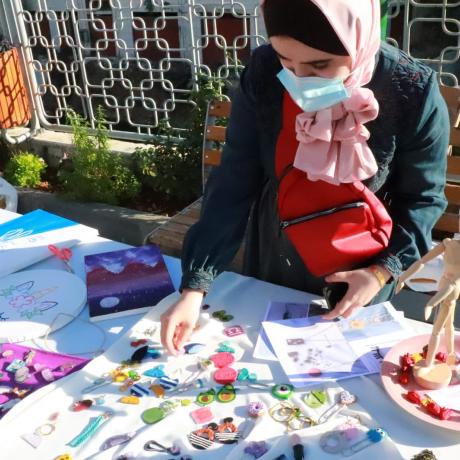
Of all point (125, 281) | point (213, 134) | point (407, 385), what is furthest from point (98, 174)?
point (407, 385)

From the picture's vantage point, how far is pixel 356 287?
1170mm

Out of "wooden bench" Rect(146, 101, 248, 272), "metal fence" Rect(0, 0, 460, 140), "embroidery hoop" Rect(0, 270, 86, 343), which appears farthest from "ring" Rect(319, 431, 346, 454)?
"metal fence" Rect(0, 0, 460, 140)

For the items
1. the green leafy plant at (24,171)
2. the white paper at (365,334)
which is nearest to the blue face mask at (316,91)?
the white paper at (365,334)

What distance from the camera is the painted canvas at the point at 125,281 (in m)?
1.39

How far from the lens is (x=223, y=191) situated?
52.9 inches

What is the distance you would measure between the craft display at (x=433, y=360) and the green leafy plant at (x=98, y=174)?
9.44ft

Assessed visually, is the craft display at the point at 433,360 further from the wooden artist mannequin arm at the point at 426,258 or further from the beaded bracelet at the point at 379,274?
the beaded bracelet at the point at 379,274

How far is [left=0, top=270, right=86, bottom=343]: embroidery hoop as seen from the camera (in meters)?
1.31

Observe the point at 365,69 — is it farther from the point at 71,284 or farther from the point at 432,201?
the point at 71,284

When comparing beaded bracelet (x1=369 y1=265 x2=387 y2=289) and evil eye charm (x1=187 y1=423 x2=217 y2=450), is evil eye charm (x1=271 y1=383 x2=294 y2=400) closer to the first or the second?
evil eye charm (x1=187 y1=423 x2=217 y2=450)

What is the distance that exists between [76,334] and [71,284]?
22 centimetres

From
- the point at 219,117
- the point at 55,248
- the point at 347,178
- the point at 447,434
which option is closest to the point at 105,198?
the point at 219,117

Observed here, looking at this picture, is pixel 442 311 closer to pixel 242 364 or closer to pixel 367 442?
pixel 367 442

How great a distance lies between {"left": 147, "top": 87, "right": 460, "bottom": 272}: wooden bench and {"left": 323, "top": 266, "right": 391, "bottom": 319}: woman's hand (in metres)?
1.13
